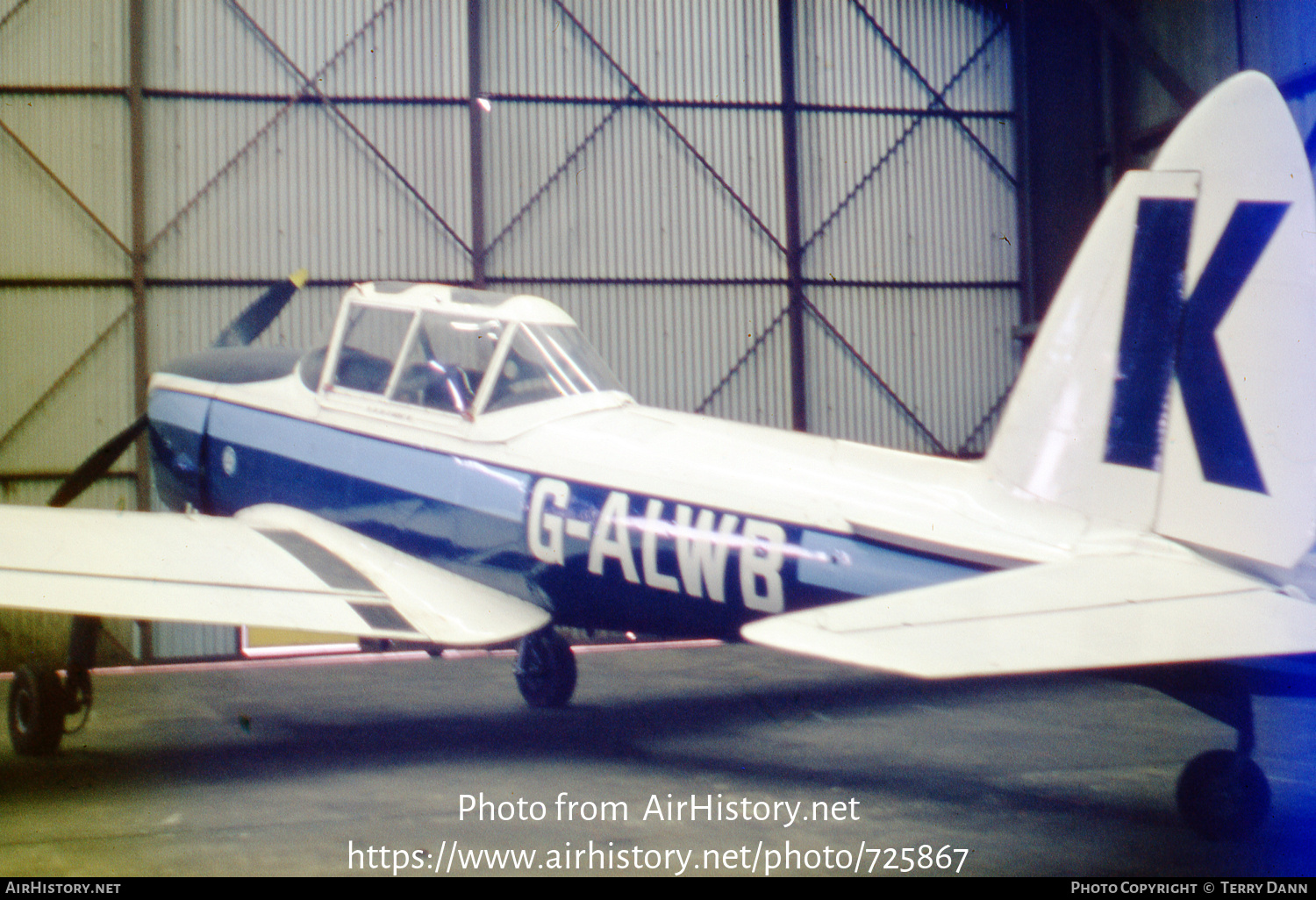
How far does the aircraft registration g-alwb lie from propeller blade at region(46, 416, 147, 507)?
0.23 meters

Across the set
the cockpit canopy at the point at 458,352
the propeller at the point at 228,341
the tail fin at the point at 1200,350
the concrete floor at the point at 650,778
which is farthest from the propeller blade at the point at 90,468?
the tail fin at the point at 1200,350

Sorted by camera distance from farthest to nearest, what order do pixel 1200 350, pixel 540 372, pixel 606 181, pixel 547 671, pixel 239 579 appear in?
pixel 606 181 → pixel 547 671 → pixel 540 372 → pixel 239 579 → pixel 1200 350

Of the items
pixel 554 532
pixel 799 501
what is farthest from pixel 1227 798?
pixel 554 532

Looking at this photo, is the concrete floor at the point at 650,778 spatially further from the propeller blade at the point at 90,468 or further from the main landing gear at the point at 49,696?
the propeller blade at the point at 90,468

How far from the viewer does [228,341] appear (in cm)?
771

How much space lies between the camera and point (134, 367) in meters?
10.5

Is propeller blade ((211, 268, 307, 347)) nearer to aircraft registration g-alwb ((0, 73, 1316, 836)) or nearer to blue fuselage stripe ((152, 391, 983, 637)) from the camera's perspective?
aircraft registration g-alwb ((0, 73, 1316, 836))

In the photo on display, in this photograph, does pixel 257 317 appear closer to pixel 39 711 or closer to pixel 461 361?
pixel 461 361

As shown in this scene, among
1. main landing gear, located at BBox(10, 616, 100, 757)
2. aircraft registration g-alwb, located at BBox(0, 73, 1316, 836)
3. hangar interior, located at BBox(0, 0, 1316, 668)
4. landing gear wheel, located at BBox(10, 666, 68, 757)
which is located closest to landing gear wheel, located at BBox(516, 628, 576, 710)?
aircraft registration g-alwb, located at BBox(0, 73, 1316, 836)

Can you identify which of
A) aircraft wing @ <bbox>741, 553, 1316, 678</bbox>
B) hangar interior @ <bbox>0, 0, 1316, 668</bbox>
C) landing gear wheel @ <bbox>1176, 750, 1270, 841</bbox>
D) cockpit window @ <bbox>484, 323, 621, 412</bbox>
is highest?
hangar interior @ <bbox>0, 0, 1316, 668</bbox>

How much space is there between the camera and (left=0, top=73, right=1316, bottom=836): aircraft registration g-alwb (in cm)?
331

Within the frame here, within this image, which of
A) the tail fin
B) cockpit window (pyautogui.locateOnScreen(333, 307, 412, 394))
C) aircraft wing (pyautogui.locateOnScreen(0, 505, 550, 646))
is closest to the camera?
the tail fin

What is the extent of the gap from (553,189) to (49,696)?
24.3 ft

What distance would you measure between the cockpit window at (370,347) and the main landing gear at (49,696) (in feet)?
6.22
